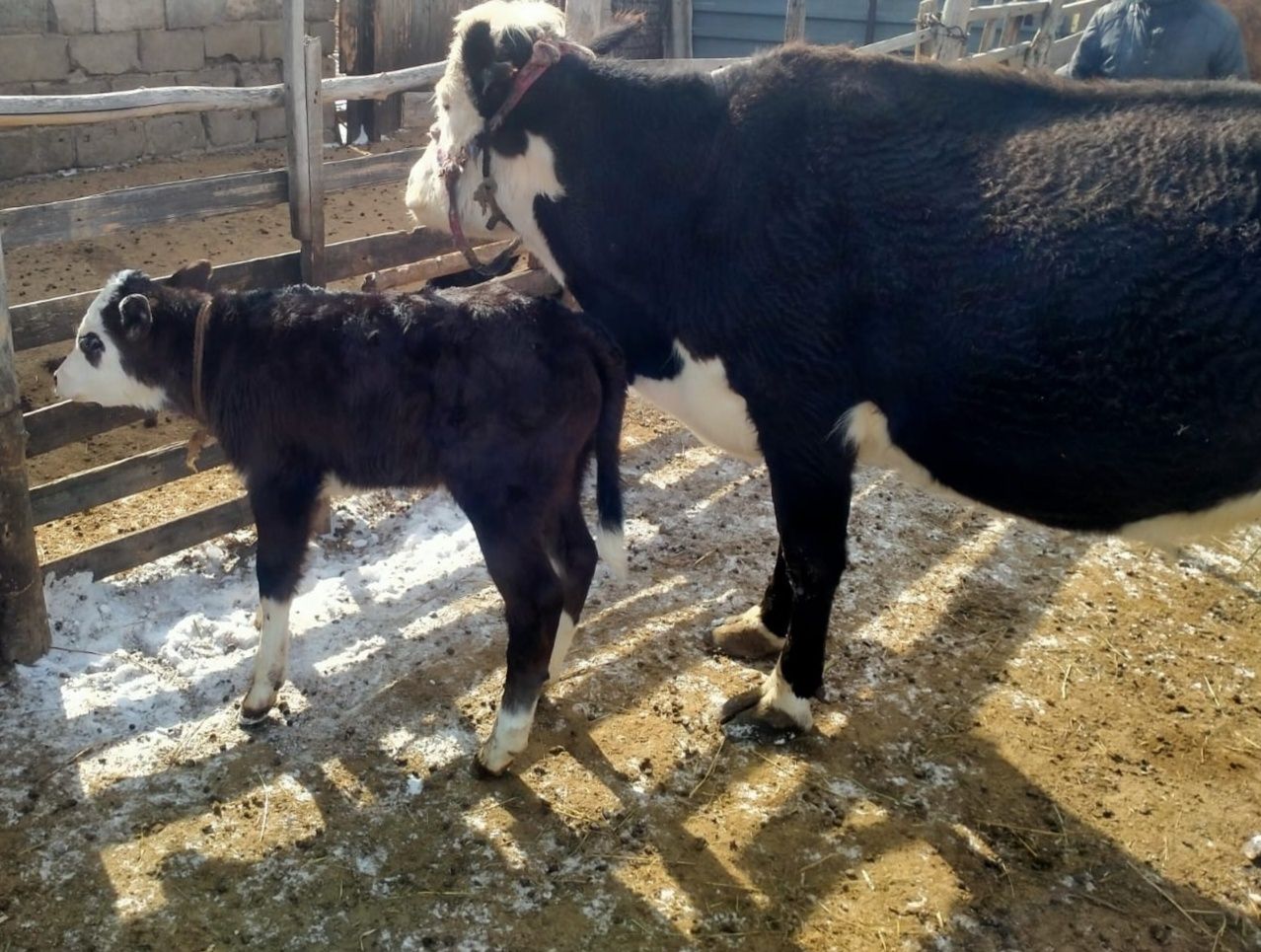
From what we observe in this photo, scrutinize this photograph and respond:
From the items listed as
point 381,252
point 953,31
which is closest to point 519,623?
point 381,252

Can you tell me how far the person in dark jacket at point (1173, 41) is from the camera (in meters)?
7.27

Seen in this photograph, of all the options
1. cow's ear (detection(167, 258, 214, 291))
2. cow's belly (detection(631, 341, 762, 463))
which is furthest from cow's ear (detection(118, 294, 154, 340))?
cow's belly (detection(631, 341, 762, 463))

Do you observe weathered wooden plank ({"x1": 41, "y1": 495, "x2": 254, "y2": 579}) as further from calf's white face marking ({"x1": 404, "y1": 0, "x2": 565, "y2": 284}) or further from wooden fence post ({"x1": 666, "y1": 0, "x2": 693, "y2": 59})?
wooden fence post ({"x1": 666, "y1": 0, "x2": 693, "y2": 59})

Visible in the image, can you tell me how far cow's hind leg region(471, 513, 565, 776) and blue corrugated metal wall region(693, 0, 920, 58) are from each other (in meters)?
12.4

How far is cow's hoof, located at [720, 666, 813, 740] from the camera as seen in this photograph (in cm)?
431

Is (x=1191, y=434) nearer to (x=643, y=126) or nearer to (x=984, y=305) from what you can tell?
(x=984, y=305)

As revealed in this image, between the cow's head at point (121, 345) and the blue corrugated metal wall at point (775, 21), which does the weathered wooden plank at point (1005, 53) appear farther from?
the cow's head at point (121, 345)

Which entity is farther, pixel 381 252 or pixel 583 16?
pixel 583 16

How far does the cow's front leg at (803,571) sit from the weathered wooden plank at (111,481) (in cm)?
240

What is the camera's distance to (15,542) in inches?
164

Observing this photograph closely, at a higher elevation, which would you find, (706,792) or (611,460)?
(611,460)

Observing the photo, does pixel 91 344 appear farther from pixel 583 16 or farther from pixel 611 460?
pixel 583 16

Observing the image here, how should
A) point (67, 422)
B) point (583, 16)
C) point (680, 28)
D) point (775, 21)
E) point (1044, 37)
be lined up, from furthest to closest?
1. point (775, 21)
2. point (680, 28)
3. point (1044, 37)
4. point (583, 16)
5. point (67, 422)

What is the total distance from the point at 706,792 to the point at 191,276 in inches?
116
